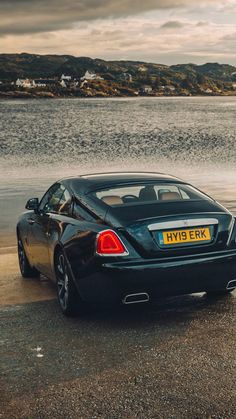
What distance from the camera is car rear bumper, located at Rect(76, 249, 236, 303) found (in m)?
5.40

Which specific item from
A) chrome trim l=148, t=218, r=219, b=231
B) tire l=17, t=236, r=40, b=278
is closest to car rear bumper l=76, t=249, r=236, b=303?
chrome trim l=148, t=218, r=219, b=231

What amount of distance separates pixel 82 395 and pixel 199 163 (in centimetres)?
2688

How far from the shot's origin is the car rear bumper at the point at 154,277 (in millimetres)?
5402

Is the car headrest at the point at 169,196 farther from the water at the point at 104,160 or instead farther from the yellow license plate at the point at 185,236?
the water at the point at 104,160

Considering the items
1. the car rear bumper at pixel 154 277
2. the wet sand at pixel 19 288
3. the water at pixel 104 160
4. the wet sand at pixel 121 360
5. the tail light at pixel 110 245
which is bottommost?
the water at pixel 104 160

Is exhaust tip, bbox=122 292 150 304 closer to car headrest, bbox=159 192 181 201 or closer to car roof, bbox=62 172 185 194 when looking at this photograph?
car headrest, bbox=159 192 181 201

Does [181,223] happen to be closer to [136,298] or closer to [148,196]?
[136,298]

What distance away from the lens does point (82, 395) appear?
4.07 m

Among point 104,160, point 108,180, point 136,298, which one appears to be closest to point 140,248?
point 136,298

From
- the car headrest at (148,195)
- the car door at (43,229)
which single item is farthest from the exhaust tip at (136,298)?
the car door at (43,229)

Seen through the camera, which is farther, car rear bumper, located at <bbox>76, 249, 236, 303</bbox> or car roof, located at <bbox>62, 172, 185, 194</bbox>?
car roof, located at <bbox>62, 172, 185, 194</bbox>

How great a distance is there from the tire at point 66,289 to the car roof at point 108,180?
719 mm

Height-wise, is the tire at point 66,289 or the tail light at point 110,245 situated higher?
the tail light at point 110,245

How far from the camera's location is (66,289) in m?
6.00
